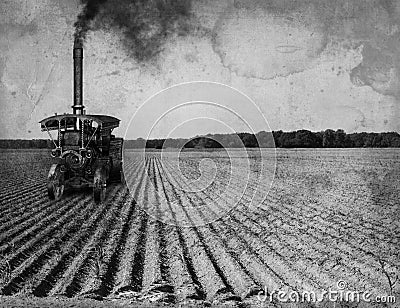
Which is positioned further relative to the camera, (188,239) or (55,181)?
(55,181)

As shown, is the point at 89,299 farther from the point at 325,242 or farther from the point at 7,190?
the point at 7,190

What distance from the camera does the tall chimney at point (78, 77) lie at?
20.7ft

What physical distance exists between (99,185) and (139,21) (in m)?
→ 2.22

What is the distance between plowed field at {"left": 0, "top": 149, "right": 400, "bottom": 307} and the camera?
4648 millimetres

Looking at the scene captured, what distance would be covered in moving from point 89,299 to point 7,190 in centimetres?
578

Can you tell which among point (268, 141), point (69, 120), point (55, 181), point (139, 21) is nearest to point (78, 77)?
point (69, 120)

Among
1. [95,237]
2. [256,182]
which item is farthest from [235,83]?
[256,182]

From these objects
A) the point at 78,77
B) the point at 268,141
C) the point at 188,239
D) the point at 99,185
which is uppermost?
the point at 78,77

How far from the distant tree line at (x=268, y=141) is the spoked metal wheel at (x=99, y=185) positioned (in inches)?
20.1

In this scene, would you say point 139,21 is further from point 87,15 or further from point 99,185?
point 99,185

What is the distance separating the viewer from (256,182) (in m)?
10.9

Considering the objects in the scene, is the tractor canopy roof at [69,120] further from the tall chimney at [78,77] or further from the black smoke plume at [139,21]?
the black smoke plume at [139,21]

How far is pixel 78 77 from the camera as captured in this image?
6301mm

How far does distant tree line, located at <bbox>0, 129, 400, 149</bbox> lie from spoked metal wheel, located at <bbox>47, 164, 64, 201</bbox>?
0.34 metres
